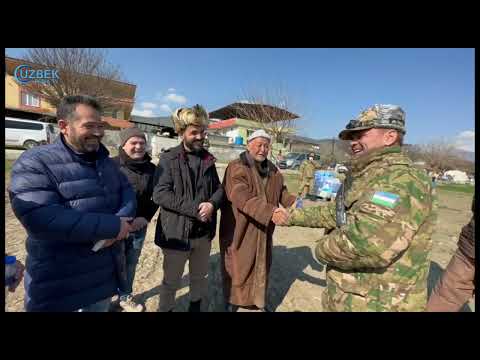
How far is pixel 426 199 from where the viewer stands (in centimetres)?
128

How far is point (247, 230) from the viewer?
7.86 ft

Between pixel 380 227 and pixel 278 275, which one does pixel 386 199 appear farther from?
pixel 278 275

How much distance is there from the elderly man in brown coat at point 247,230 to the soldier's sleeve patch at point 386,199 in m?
1.15

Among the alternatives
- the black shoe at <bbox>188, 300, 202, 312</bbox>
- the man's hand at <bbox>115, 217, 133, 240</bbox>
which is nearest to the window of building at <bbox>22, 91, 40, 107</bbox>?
the black shoe at <bbox>188, 300, 202, 312</bbox>

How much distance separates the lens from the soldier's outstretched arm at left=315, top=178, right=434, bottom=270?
48.0 inches

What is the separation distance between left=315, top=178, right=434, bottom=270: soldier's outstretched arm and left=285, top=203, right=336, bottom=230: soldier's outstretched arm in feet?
1.84

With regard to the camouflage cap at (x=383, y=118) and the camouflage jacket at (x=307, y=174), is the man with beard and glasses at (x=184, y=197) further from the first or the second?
the camouflage jacket at (x=307, y=174)

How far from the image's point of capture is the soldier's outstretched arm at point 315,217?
1.88 meters

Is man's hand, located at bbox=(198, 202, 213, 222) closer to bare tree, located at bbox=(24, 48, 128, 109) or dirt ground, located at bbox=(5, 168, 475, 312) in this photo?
dirt ground, located at bbox=(5, 168, 475, 312)

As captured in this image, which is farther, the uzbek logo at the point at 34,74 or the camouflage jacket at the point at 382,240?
the uzbek logo at the point at 34,74

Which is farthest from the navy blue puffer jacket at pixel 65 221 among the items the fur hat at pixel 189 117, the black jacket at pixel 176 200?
the fur hat at pixel 189 117

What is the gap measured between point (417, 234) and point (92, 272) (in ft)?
7.10
